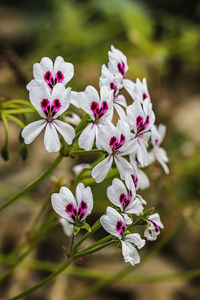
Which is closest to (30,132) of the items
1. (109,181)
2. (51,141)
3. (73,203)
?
(51,141)

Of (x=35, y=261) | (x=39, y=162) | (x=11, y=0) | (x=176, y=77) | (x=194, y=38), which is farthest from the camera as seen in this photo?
(x=11, y=0)

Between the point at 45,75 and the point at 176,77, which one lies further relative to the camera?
the point at 176,77

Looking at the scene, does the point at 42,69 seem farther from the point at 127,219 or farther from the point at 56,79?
the point at 127,219

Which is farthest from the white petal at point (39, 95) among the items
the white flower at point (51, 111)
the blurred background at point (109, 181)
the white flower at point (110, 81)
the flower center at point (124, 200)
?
the blurred background at point (109, 181)

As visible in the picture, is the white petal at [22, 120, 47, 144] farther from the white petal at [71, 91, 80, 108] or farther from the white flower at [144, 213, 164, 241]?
the white flower at [144, 213, 164, 241]

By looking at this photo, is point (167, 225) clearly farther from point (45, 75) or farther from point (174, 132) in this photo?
point (45, 75)

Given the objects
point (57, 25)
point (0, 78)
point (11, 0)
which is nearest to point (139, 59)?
point (57, 25)

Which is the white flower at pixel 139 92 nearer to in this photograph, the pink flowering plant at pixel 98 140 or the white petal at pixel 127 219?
the pink flowering plant at pixel 98 140

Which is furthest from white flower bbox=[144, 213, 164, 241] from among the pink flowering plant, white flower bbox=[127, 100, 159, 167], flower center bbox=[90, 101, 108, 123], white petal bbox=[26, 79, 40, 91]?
white petal bbox=[26, 79, 40, 91]
